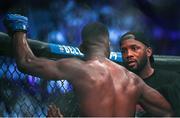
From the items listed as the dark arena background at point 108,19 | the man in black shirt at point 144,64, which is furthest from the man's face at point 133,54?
the dark arena background at point 108,19

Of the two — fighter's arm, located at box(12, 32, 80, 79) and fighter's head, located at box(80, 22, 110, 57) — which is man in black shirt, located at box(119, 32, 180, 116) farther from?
fighter's arm, located at box(12, 32, 80, 79)

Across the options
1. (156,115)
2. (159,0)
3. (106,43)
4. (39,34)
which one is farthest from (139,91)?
(159,0)

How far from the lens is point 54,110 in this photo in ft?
8.70

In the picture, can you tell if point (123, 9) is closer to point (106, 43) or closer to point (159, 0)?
point (159, 0)

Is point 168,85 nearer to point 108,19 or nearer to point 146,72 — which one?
point 146,72

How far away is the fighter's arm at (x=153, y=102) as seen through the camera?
7.82 feet

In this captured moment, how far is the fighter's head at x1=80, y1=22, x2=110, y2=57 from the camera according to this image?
7.39 feet

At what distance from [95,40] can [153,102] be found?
0.59 meters

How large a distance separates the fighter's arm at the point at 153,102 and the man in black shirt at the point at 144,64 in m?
0.13

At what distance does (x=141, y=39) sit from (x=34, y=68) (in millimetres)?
1107

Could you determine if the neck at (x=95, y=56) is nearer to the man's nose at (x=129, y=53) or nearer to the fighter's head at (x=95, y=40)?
the fighter's head at (x=95, y=40)

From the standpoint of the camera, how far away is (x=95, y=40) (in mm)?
2271

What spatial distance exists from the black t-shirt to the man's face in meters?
0.13

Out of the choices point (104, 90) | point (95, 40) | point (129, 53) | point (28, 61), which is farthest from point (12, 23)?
point (129, 53)
